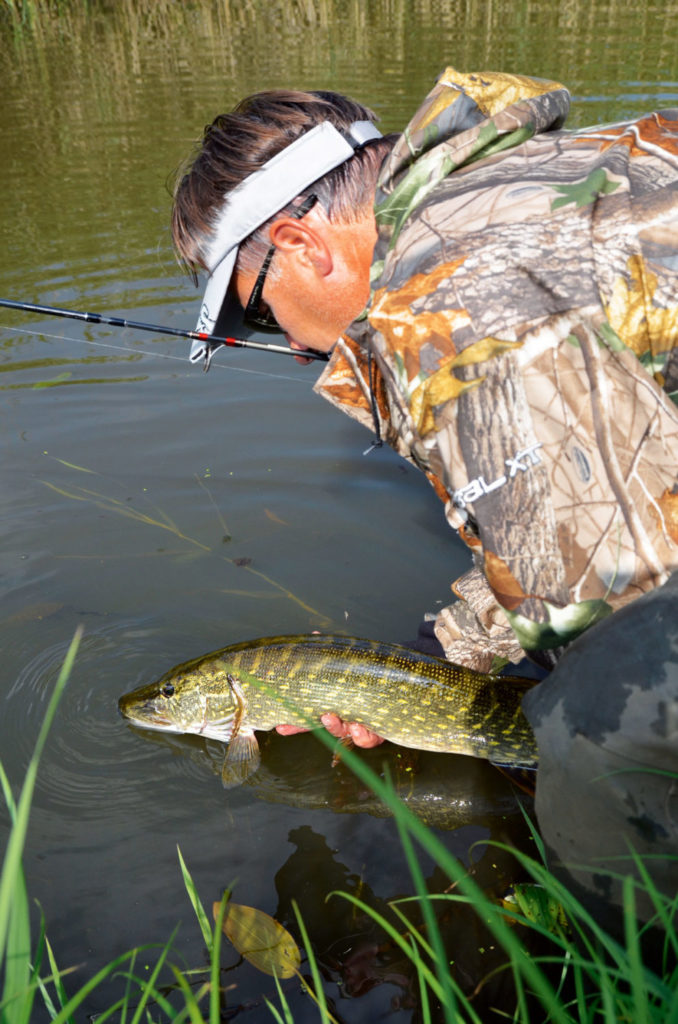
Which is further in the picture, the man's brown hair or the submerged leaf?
the man's brown hair

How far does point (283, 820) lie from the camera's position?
291 centimetres

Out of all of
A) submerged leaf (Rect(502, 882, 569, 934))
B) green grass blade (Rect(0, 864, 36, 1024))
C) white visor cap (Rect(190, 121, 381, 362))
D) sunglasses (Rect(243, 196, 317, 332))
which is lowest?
submerged leaf (Rect(502, 882, 569, 934))

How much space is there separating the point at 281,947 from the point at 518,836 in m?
0.81

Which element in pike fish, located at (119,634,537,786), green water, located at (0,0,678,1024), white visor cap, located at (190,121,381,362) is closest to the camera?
white visor cap, located at (190,121,381,362)

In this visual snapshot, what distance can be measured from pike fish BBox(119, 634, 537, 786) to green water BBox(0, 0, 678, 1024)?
151 mm

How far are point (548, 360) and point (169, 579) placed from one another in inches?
99.5

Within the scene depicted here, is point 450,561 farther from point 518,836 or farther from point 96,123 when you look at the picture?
point 96,123

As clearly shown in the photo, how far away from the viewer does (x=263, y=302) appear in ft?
9.14

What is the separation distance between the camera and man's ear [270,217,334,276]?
253 centimetres

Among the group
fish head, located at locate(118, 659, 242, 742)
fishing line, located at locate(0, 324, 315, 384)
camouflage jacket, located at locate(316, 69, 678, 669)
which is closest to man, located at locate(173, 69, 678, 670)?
camouflage jacket, located at locate(316, 69, 678, 669)

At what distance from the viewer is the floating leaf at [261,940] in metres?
2.39

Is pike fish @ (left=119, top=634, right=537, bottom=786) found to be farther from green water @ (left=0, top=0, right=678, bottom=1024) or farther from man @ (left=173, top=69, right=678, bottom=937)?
man @ (left=173, top=69, right=678, bottom=937)

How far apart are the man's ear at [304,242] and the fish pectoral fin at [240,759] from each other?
1572 millimetres

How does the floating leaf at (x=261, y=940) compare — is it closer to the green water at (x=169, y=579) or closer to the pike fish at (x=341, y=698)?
the green water at (x=169, y=579)
